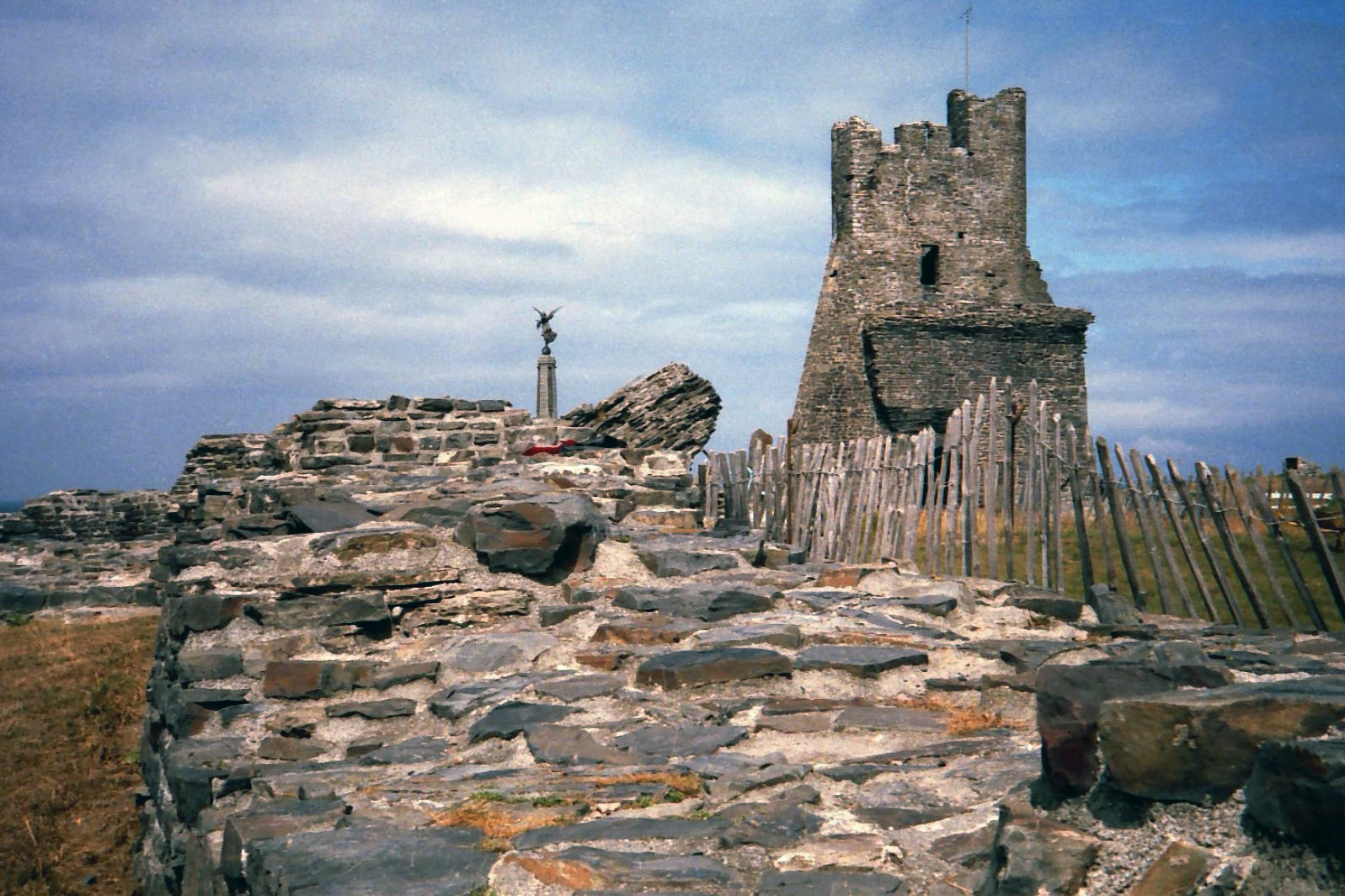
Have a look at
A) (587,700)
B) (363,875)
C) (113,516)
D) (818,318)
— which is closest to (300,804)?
(363,875)

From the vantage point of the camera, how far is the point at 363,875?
2840 millimetres

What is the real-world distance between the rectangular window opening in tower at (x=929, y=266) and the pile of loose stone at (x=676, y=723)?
74.0ft

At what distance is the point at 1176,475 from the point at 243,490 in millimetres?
6775

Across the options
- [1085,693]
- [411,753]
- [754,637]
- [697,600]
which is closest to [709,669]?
[754,637]

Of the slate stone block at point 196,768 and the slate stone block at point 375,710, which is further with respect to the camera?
the slate stone block at point 375,710

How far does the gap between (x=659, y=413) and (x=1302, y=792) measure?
10661mm

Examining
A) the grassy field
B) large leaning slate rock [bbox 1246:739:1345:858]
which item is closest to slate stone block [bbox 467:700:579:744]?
large leaning slate rock [bbox 1246:739:1345:858]

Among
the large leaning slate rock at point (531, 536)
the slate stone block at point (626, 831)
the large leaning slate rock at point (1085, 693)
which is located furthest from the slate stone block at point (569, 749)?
the large leaning slate rock at point (531, 536)

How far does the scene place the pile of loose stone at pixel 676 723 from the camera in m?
2.22

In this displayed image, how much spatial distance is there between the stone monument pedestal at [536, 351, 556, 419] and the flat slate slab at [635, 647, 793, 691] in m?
15.6

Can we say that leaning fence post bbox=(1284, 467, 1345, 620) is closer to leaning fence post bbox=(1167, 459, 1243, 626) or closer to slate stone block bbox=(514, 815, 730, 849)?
leaning fence post bbox=(1167, 459, 1243, 626)

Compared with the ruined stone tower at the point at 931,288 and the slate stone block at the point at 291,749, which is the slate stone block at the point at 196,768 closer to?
the slate stone block at the point at 291,749

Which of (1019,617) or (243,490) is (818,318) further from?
(1019,617)

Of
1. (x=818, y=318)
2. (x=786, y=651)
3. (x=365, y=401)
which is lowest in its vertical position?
(x=786, y=651)
